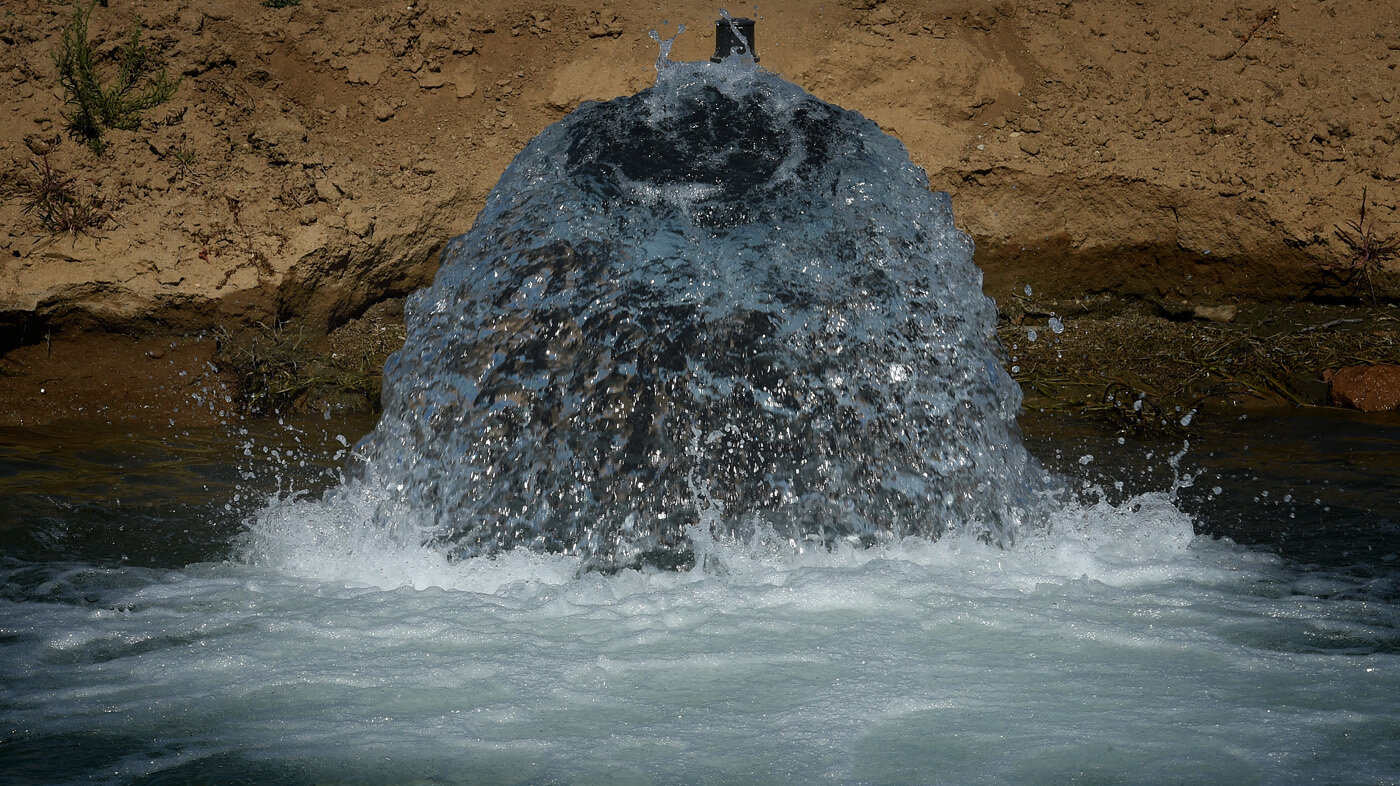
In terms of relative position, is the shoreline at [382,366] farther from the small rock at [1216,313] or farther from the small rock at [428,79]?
the small rock at [428,79]

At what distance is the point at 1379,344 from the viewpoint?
5516 millimetres

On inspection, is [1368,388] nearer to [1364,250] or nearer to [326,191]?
[1364,250]

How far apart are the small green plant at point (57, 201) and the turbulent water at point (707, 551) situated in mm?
1388

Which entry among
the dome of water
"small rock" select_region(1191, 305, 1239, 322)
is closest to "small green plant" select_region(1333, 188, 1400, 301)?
"small rock" select_region(1191, 305, 1239, 322)

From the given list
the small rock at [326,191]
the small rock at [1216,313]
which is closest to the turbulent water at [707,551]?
the small rock at [1216,313]

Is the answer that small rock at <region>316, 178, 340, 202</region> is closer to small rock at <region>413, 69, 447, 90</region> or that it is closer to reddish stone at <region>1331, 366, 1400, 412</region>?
small rock at <region>413, 69, 447, 90</region>

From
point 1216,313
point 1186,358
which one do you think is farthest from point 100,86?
point 1216,313

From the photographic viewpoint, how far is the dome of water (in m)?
3.41

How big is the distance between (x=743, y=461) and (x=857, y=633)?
0.84 m

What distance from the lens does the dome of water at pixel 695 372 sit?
11.2ft

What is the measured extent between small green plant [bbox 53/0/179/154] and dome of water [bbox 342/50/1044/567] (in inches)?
104

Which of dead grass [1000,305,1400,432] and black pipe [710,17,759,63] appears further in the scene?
dead grass [1000,305,1400,432]

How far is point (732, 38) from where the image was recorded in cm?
463

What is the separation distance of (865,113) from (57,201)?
158 inches
